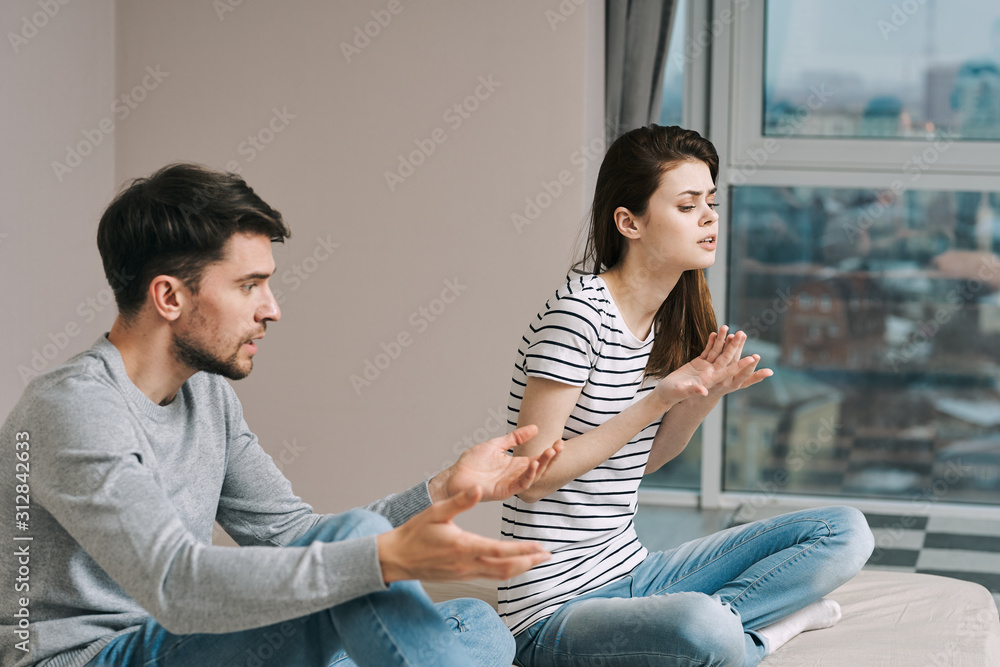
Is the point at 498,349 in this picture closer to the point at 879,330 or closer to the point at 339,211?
the point at 339,211

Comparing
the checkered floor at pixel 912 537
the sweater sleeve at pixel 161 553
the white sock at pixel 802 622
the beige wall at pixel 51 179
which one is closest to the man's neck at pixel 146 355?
the sweater sleeve at pixel 161 553

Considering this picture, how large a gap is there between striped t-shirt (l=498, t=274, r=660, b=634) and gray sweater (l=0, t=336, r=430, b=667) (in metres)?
0.30

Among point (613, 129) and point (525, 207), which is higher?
point (613, 129)

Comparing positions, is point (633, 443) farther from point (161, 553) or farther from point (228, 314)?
point (161, 553)

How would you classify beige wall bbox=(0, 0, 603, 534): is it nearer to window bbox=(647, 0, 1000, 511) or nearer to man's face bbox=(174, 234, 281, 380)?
window bbox=(647, 0, 1000, 511)

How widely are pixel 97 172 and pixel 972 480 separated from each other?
328cm

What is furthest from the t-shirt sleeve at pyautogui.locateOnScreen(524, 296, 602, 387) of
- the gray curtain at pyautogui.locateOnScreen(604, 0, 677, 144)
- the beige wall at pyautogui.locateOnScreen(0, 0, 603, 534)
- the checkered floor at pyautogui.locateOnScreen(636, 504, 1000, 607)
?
the checkered floor at pyautogui.locateOnScreen(636, 504, 1000, 607)

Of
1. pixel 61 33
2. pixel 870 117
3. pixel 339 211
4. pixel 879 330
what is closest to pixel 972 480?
pixel 879 330

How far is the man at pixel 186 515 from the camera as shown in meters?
1.08

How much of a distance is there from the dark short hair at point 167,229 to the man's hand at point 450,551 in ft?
1.55

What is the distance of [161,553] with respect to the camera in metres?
1.09

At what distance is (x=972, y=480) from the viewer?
143 inches

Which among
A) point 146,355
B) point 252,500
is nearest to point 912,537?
point 252,500

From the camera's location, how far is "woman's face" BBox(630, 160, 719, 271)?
172 centimetres
